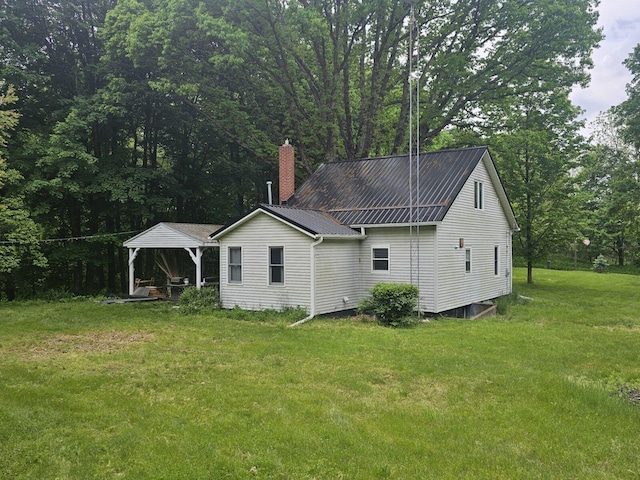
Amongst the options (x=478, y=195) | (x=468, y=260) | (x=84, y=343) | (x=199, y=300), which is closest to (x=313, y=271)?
(x=199, y=300)

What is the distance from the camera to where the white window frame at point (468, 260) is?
54.2ft

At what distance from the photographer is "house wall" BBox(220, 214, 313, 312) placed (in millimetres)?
14398

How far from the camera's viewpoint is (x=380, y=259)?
15.6 meters

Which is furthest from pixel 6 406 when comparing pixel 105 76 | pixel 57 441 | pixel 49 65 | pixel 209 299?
pixel 49 65

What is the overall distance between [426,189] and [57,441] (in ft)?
42.7

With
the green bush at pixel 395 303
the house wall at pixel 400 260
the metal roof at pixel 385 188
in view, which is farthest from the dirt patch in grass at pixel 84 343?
the metal roof at pixel 385 188

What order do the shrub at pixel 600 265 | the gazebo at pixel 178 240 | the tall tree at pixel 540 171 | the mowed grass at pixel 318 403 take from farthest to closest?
the shrub at pixel 600 265 < the tall tree at pixel 540 171 < the gazebo at pixel 178 240 < the mowed grass at pixel 318 403

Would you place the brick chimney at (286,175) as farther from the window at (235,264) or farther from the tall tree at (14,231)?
the tall tree at (14,231)

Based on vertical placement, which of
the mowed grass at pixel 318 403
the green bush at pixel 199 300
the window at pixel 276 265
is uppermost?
the window at pixel 276 265

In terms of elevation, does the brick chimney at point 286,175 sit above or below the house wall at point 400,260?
above

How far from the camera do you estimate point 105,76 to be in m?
22.0

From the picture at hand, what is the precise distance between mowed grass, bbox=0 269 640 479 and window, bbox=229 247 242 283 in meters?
3.63

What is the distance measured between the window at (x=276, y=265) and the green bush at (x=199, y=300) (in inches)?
94.6

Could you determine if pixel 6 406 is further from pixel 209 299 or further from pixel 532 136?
pixel 532 136
